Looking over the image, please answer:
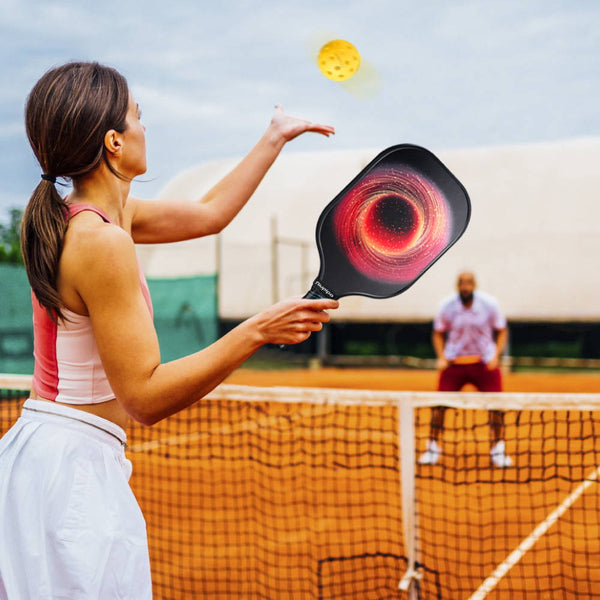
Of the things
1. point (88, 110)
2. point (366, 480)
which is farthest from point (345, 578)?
point (88, 110)

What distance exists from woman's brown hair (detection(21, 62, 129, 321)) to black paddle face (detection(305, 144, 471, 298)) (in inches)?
18.2

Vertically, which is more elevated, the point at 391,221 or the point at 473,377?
the point at 391,221

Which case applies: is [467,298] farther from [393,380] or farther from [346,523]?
[393,380]

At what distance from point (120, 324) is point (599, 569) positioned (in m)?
3.76

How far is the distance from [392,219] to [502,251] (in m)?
21.1

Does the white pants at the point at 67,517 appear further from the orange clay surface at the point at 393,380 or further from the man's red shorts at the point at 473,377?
the orange clay surface at the point at 393,380

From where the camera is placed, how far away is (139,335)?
129cm

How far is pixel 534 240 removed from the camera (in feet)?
70.8

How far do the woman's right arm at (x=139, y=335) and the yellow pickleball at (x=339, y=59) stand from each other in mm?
664

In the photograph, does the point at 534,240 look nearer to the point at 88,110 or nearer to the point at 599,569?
the point at 599,569

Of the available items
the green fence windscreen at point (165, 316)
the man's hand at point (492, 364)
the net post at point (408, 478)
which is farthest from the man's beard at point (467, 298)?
the green fence windscreen at point (165, 316)

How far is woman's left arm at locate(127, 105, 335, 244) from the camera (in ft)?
6.34

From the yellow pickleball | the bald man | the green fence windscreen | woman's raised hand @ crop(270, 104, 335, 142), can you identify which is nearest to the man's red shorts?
the bald man

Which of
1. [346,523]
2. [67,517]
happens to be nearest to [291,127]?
[67,517]
